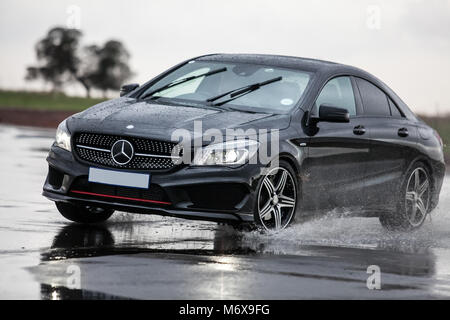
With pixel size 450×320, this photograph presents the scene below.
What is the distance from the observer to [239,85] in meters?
12.5

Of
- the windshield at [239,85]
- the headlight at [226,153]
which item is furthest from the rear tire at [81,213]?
the headlight at [226,153]

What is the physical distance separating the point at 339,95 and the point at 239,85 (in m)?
1.14

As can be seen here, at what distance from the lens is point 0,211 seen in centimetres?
1306

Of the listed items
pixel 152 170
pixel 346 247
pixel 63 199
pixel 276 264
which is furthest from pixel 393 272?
pixel 63 199

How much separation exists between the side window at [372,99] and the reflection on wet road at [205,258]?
49.3 inches

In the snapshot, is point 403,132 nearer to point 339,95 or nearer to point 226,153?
point 339,95

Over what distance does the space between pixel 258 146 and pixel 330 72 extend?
204 centimetres

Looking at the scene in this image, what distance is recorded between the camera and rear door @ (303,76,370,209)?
39.3 feet

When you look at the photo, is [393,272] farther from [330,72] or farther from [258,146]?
[330,72]

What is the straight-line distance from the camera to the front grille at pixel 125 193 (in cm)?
1098

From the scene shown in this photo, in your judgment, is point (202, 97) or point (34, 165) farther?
point (34, 165)

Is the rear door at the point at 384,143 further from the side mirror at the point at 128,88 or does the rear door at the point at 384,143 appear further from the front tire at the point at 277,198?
the side mirror at the point at 128,88
